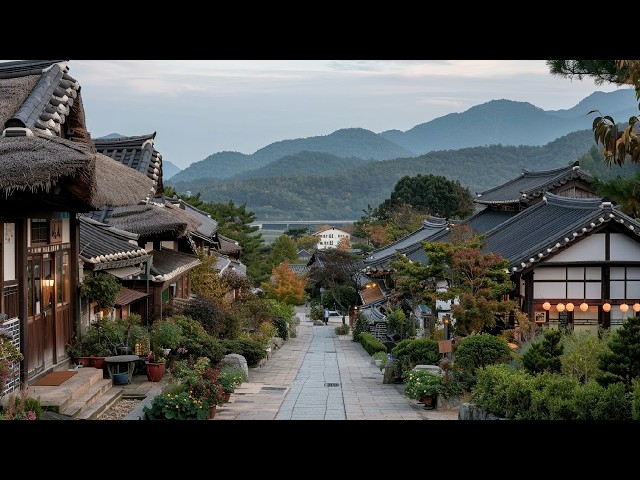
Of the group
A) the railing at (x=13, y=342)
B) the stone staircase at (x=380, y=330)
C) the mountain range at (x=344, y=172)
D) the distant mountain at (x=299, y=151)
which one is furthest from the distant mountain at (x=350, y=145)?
the railing at (x=13, y=342)

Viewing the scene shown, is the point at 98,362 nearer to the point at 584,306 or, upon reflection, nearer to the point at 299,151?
the point at 584,306

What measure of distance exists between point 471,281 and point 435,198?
41.0 metres

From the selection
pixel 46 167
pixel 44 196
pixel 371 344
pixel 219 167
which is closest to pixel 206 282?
pixel 371 344

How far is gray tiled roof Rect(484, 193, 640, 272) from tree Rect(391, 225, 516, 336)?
4.67 feet

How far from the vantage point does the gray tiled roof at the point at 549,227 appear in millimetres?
19891

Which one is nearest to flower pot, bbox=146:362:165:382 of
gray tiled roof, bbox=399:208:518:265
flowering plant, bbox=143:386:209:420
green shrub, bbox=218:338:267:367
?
flowering plant, bbox=143:386:209:420

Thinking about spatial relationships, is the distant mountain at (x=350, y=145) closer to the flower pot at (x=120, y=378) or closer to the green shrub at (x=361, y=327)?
the green shrub at (x=361, y=327)

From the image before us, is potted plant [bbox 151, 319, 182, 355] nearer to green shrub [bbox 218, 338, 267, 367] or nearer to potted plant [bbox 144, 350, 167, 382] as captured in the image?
potted plant [bbox 144, 350, 167, 382]

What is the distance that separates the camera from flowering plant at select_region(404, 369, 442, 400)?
13797 mm

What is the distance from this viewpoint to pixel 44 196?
997 cm

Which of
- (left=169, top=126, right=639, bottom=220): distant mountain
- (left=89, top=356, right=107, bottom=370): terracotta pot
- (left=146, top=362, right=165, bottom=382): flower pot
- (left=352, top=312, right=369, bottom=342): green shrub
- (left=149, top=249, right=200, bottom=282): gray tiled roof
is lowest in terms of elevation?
(left=352, top=312, right=369, bottom=342): green shrub

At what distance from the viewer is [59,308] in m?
12.6
